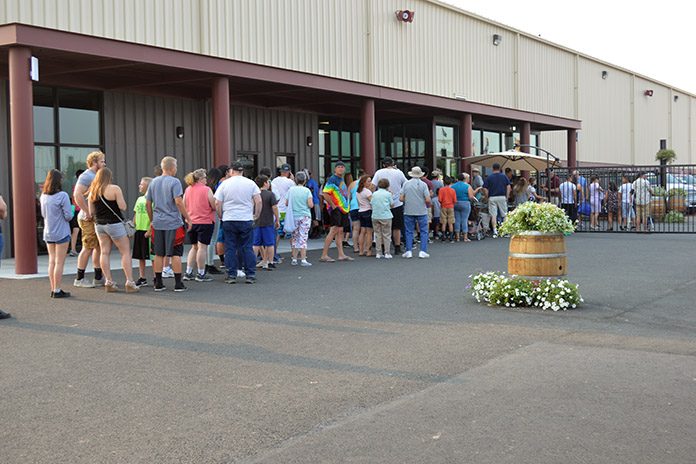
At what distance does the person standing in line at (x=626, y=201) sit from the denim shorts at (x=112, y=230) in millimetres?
16301

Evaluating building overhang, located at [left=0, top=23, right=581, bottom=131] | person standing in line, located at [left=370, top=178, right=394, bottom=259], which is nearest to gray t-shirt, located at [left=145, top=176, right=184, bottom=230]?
building overhang, located at [left=0, top=23, right=581, bottom=131]

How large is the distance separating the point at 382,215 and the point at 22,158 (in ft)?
21.4

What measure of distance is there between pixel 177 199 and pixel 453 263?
585cm

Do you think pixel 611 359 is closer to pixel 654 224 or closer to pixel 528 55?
pixel 654 224

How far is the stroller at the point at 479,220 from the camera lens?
2178 centimetres

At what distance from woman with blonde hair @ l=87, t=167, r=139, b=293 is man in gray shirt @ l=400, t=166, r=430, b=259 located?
264 inches

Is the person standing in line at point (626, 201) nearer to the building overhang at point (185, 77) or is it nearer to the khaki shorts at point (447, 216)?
the building overhang at point (185, 77)

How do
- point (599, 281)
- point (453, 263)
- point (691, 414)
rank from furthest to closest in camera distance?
point (453, 263) → point (599, 281) → point (691, 414)

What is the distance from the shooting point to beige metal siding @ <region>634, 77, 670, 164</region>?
43.4m

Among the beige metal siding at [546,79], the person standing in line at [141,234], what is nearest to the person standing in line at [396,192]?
the person standing in line at [141,234]

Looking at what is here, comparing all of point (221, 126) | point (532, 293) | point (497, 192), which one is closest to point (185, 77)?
point (221, 126)

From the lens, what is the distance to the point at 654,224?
83.6 ft

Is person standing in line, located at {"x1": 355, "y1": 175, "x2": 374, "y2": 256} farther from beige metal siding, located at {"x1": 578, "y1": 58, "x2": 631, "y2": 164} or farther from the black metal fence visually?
beige metal siding, located at {"x1": 578, "y1": 58, "x2": 631, "y2": 164}

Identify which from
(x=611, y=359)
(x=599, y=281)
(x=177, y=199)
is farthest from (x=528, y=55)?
(x=611, y=359)
